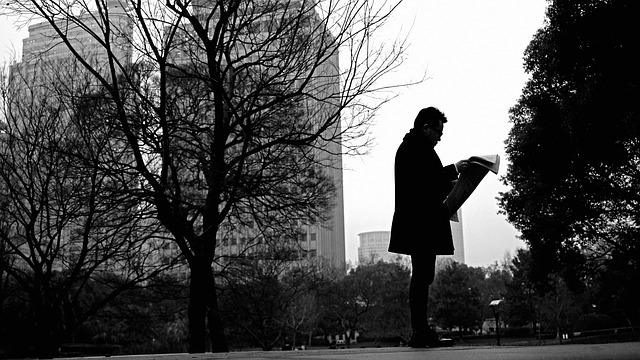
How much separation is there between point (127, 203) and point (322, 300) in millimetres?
40870

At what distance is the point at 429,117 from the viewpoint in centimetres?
489

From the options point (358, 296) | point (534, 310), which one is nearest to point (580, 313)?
point (534, 310)

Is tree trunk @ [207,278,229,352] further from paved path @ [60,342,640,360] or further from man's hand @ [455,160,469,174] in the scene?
man's hand @ [455,160,469,174]

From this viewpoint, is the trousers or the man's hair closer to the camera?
the trousers

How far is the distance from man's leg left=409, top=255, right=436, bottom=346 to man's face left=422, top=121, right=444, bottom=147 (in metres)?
0.99

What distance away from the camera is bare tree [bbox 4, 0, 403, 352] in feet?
32.7

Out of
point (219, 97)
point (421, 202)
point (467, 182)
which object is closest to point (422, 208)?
point (421, 202)

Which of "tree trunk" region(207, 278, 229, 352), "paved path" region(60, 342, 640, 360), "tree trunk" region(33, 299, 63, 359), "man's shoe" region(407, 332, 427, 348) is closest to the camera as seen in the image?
"paved path" region(60, 342, 640, 360)

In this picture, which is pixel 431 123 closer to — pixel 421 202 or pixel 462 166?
pixel 462 166

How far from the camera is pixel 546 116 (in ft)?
59.3

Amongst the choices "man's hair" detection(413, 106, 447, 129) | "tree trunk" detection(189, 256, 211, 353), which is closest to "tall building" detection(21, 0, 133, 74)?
"tree trunk" detection(189, 256, 211, 353)

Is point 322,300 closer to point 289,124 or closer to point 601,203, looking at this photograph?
point 601,203

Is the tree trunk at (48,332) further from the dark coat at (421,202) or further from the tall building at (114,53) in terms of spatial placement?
the dark coat at (421,202)

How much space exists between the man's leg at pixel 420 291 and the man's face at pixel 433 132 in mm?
990
